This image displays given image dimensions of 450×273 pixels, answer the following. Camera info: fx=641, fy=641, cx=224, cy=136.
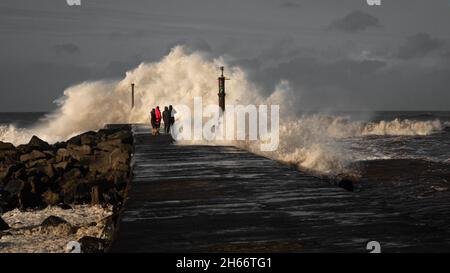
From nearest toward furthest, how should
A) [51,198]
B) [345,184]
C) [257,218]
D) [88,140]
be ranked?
[257,218] → [51,198] → [345,184] → [88,140]

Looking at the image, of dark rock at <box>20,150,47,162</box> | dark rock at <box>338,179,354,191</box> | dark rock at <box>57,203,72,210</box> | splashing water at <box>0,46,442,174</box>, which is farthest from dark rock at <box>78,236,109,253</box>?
splashing water at <box>0,46,442,174</box>

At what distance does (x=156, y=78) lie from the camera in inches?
1652

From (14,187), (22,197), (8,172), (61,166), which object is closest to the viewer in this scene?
(22,197)

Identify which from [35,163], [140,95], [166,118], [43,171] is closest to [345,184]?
[43,171]

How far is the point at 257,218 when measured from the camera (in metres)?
6.11

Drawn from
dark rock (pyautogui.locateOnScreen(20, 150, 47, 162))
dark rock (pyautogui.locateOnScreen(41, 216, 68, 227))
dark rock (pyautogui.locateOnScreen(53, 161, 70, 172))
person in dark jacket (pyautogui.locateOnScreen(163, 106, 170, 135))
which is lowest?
dark rock (pyautogui.locateOnScreen(41, 216, 68, 227))

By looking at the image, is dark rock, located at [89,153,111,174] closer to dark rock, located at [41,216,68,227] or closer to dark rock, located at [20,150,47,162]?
dark rock, located at [20,150,47,162]

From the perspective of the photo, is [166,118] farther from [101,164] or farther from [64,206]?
[64,206]

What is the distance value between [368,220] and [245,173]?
4.27 m

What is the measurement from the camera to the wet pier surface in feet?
16.4

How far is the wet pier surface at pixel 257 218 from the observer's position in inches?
197

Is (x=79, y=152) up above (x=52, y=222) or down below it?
above
